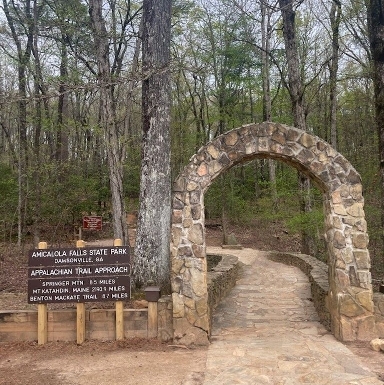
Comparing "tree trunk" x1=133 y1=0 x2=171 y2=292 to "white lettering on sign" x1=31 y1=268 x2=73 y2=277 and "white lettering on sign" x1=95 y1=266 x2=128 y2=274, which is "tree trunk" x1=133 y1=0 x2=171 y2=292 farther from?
"white lettering on sign" x1=31 y1=268 x2=73 y2=277

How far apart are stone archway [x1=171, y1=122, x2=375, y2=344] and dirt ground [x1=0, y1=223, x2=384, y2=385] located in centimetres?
42

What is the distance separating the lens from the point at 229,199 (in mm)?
19188

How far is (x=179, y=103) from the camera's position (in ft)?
74.6

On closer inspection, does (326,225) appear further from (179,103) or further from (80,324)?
(179,103)

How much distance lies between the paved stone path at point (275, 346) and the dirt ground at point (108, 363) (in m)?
0.23

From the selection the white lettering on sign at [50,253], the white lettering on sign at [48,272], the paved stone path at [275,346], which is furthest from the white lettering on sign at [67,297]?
the paved stone path at [275,346]

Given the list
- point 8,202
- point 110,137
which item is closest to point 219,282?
point 110,137

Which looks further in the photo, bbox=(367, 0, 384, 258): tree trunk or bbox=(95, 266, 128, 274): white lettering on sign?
bbox=(367, 0, 384, 258): tree trunk

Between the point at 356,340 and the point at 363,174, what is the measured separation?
7248 mm

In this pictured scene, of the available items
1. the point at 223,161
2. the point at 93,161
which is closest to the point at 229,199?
the point at 93,161

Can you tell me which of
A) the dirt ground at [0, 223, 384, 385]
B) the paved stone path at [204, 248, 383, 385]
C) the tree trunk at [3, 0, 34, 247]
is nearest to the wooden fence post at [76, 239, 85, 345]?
the dirt ground at [0, 223, 384, 385]

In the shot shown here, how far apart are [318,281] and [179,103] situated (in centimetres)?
1733

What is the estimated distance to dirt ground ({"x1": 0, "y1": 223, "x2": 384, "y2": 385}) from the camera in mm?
4081

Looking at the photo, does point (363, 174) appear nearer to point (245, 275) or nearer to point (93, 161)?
point (245, 275)
